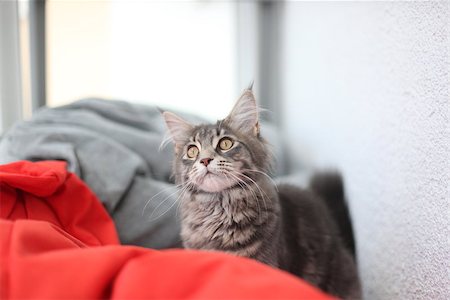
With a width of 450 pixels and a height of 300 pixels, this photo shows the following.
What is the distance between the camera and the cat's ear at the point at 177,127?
1440 millimetres

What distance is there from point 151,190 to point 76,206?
0.36 m

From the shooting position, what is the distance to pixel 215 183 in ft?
4.04

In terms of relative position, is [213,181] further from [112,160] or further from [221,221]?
[112,160]

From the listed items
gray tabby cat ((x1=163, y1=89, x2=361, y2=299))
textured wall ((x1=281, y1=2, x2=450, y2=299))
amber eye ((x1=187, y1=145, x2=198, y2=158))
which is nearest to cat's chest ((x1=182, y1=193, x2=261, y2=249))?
gray tabby cat ((x1=163, y1=89, x2=361, y2=299))

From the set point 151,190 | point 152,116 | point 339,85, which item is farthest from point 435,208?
point 152,116

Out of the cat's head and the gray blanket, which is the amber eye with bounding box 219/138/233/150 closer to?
the cat's head

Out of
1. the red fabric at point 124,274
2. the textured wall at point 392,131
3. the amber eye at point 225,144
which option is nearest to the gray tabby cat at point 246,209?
the amber eye at point 225,144

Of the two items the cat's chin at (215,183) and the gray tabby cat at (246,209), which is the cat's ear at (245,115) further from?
the cat's chin at (215,183)

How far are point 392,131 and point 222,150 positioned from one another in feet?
1.70

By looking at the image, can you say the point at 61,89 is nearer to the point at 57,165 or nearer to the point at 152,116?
the point at 152,116

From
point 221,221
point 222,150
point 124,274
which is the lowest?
point 221,221

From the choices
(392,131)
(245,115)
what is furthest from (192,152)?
(392,131)

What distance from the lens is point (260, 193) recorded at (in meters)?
1.29

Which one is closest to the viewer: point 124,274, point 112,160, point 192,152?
point 124,274
